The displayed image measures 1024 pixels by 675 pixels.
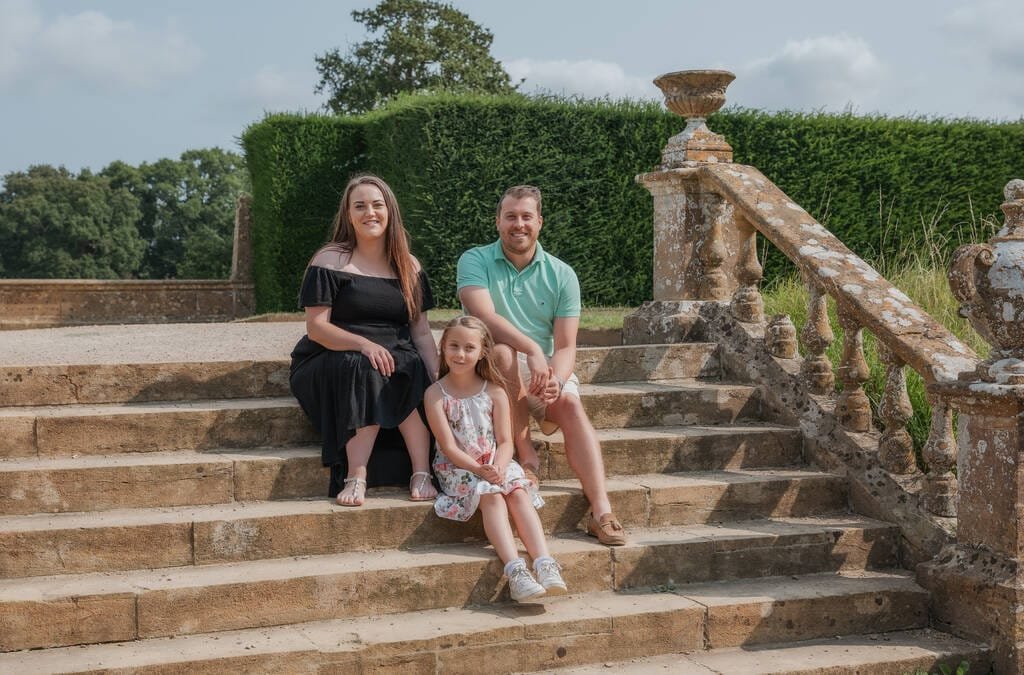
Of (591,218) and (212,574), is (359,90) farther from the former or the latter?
(212,574)

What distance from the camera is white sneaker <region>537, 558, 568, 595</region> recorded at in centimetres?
368

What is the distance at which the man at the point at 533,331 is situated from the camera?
4.23m

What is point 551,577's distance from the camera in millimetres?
3686

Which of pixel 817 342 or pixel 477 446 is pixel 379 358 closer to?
pixel 477 446

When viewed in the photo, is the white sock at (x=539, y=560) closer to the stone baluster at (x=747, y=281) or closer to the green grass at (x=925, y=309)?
the green grass at (x=925, y=309)

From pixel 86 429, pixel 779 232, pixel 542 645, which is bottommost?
pixel 542 645

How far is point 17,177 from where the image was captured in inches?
1383

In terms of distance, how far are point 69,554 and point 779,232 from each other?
3.54 metres

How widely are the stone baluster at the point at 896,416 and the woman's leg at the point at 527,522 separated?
5.51ft

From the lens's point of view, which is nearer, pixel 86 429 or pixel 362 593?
pixel 362 593

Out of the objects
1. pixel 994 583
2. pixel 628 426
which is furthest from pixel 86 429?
pixel 994 583

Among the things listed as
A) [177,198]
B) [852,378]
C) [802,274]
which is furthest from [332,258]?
[177,198]

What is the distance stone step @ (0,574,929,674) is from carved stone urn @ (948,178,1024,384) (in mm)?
995

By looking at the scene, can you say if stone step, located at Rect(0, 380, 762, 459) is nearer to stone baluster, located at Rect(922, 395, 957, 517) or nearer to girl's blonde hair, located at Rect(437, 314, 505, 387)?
girl's blonde hair, located at Rect(437, 314, 505, 387)
